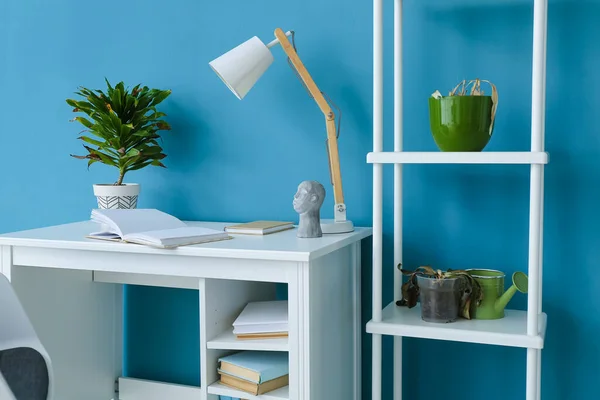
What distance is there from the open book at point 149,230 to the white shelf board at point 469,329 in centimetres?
46

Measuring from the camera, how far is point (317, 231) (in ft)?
5.96

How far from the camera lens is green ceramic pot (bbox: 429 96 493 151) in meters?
1.66

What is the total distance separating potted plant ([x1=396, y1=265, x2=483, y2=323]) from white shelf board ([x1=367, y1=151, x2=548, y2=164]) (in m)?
0.27

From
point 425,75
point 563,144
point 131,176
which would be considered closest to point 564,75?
point 563,144

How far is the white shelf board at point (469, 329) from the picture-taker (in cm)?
163

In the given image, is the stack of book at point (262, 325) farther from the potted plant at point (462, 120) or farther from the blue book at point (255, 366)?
the potted plant at point (462, 120)

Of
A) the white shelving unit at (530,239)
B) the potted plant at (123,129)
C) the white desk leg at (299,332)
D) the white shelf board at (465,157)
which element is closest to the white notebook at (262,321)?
the white desk leg at (299,332)

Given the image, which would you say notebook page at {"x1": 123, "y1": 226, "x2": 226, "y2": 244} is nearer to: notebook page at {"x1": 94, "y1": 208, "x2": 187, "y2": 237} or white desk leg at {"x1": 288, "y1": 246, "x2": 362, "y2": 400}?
notebook page at {"x1": 94, "y1": 208, "x2": 187, "y2": 237}

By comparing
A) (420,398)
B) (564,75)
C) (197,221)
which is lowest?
(420,398)

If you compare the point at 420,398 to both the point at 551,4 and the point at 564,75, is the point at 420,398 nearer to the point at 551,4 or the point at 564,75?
the point at 564,75

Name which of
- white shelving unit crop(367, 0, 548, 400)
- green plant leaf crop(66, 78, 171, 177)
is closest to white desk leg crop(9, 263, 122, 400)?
green plant leaf crop(66, 78, 171, 177)

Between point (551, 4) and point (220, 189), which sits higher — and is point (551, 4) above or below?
above

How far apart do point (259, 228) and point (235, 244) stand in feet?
0.53

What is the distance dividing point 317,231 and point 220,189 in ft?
1.68
